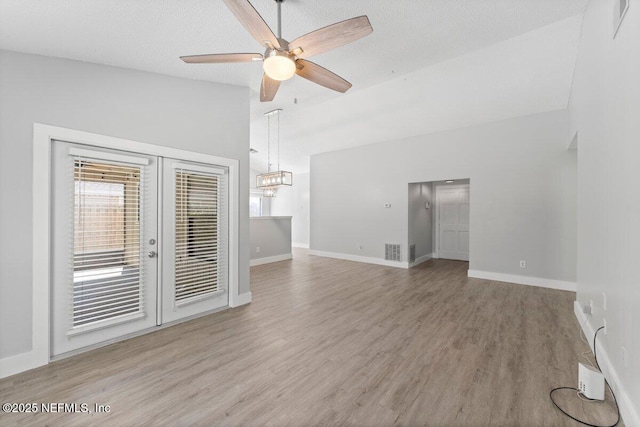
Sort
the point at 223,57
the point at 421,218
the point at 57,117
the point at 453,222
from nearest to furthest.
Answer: the point at 223,57, the point at 57,117, the point at 421,218, the point at 453,222

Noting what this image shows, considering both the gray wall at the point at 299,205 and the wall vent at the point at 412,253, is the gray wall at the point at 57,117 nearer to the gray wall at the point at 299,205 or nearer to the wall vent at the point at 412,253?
the wall vent at the point at 412,253

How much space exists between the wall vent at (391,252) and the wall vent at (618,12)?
505 cm

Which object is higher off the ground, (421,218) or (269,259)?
(421,218)

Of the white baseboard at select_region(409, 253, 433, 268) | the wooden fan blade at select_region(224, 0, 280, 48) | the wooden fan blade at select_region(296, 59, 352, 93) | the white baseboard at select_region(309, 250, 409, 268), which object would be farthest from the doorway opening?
the wooden fan blade at select_region(224, 0, 280, 48)

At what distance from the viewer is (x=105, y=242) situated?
2604 millimetres

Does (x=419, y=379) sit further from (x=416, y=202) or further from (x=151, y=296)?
(x=416, y=202)

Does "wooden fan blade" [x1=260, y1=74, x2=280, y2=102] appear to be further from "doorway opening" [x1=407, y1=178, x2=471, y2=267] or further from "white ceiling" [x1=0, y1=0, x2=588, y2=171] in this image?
"doorway opening" [x1=407, y1=178, x2=471, y2=267]

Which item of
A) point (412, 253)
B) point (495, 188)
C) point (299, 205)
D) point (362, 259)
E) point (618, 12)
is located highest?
point (618, 12)

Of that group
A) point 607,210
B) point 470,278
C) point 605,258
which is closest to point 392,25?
point 607,210

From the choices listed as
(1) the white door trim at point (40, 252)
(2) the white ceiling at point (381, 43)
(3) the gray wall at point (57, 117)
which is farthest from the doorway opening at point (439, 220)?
(1) the white door trim at point (40, 252)

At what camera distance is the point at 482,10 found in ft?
7.75

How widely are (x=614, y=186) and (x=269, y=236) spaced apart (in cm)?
625

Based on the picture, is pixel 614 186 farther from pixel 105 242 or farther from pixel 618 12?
pixel 105 242

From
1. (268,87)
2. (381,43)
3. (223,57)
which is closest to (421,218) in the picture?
(381,43)
